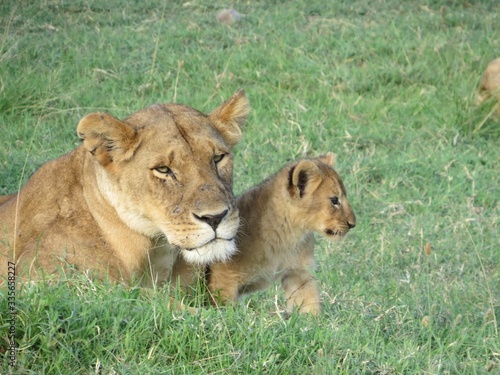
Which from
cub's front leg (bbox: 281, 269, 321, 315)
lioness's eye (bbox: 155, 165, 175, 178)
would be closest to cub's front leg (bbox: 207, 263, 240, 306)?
cub's front leg (bbox: 281, 269, 321, 315)

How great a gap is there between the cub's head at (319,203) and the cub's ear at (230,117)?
0.60 meters

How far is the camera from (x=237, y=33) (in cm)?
980

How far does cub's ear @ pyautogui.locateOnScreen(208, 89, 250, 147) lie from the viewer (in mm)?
5109

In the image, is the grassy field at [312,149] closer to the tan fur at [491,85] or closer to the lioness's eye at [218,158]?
the tan fur at [491,85]

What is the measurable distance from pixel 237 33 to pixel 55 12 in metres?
1.64

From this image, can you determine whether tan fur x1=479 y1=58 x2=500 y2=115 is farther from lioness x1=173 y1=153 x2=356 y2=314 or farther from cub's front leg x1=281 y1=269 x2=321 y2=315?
cub's front leg x1=281 y1=269 x2=321 y2=315

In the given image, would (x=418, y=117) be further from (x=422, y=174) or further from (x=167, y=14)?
(x=167, y=14)

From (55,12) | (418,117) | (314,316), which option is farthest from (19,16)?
(314,316)

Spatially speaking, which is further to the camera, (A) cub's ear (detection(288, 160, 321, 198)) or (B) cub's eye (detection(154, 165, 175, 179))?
(A) cub's ear (detection(288, 160, 321, 198))

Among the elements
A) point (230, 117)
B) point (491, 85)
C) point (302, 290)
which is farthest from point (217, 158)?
point (491, 85)

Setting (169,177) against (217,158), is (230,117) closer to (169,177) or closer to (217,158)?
(217,158)

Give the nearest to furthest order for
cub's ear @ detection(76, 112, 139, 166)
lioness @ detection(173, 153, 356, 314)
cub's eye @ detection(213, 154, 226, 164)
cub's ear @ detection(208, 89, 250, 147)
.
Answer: cub's ear @ detection(76, 112, 139, 166) → cub's eye @ detection(213, 154, 226, 164) → cub's ear @ detection(208, 89, 250, 147) → lioness @ detection(173, 153, 356, 314)

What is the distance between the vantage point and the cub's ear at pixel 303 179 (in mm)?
5637

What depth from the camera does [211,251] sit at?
455cm
